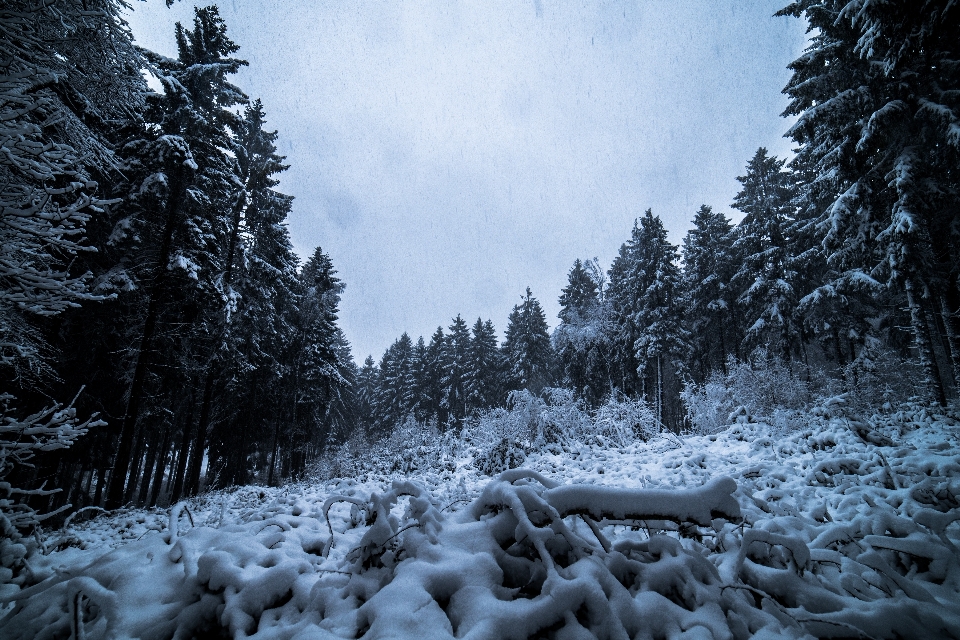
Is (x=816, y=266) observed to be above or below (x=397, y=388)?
above

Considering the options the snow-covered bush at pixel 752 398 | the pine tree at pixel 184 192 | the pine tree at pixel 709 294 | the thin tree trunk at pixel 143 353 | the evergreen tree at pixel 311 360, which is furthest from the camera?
the pine tree at pixel 709 294

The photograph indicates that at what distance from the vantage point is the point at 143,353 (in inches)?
420

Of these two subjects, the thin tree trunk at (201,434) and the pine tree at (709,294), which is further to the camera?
the pine tree at (709,294)

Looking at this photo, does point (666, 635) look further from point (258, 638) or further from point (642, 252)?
point (642, 252)

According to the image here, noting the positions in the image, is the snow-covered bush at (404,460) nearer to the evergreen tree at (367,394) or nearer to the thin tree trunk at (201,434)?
the thin tree trunk at (201,434)

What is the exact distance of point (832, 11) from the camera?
13.1 meters

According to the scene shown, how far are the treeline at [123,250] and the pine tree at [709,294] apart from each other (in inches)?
1044

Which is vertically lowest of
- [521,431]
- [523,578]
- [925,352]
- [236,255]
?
[523,578]

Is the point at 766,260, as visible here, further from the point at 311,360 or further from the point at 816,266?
the point at 311,360

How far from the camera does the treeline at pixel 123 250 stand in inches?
156

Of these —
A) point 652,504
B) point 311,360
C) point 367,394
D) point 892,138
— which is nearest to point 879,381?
point 892,138

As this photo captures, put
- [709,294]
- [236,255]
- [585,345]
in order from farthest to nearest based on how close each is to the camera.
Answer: [585,345] < [709,294] < [236,255]

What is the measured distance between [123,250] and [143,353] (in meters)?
3.92

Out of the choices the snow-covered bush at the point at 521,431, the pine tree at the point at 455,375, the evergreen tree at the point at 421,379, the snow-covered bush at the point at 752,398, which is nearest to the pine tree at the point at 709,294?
the snow-covered bush at the point at 752,398
